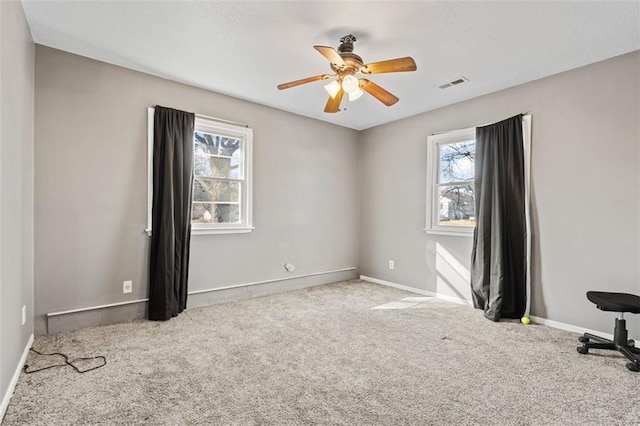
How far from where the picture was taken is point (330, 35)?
8.75 ft

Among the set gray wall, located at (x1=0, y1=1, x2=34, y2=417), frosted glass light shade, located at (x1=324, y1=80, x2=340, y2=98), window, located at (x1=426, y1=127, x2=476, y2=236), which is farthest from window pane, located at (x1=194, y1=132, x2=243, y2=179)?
window, located at (x1=426, y1=127, x2=476, y2=236)

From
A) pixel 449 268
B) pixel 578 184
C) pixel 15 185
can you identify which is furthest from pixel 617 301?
pixel 15 185

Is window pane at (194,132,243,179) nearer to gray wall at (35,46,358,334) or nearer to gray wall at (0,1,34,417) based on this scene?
gray wall at (35,46,358,334)

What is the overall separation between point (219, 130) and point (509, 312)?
12.6ft

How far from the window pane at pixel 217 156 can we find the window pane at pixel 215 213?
1.21ft

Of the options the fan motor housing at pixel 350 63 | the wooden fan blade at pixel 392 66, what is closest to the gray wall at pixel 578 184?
the wooden fan blade at pixel 392 66

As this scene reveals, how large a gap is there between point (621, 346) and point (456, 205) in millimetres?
2160

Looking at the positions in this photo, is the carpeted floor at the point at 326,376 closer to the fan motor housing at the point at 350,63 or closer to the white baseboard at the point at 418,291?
the white baseboard at the point at 418,291

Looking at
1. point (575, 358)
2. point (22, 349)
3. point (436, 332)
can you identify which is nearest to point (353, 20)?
point (436, 332)

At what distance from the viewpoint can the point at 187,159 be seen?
3568 millimetres

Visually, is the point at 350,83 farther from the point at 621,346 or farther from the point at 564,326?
the point at 564,326

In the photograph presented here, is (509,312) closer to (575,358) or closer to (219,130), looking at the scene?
(575,358)

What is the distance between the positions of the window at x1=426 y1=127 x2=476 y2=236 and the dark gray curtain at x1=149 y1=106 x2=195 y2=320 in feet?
10.0

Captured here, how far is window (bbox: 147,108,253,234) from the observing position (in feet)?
12.7
